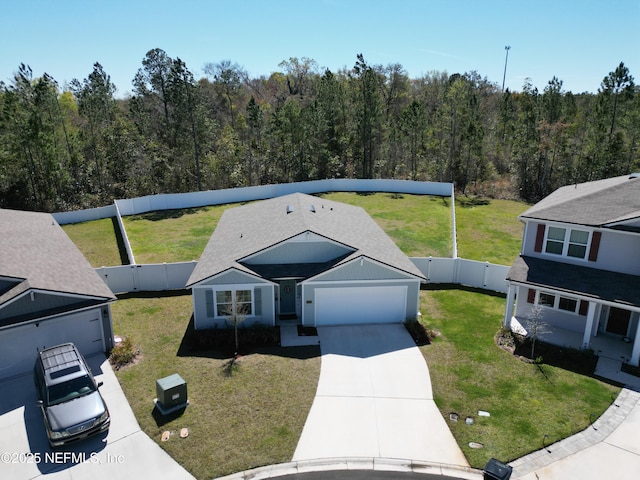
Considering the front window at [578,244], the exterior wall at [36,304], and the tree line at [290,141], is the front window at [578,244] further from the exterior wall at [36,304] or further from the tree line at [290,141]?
the tree line at [290,141]

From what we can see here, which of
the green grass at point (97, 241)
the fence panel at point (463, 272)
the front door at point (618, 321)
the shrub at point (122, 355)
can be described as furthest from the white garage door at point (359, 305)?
the green grass at point (97, 241)

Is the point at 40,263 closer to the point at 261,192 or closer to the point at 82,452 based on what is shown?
the point at 82,452

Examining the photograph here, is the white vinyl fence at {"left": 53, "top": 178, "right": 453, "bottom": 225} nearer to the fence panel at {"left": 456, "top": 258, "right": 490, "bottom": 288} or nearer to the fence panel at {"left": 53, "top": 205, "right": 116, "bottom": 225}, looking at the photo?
the fence panel at {"left": 53, "top": 205, "right": 116, "bottom": 225}

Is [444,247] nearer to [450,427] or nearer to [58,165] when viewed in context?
[450,427]

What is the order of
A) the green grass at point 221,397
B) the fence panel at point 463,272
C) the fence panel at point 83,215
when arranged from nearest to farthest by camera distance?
the green grass at point 221,397, the fence panel at point 463,272, the fence panel at point 83,215

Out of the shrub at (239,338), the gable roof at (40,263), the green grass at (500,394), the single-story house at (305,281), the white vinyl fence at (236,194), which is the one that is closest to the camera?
the green grass at (500,394)
